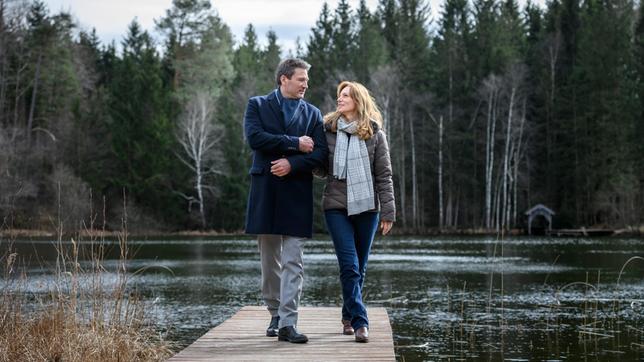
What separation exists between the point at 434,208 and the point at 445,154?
380cm

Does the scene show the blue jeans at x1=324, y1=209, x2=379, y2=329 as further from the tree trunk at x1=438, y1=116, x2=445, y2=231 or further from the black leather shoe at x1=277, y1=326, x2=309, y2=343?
the tree trunk at x1=438, y1=116, x2=445, y2=231

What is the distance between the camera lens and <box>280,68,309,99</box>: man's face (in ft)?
22.0

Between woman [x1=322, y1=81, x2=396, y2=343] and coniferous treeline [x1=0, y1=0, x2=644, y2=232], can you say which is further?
coniferous treeline [x1=0, y1=0, x2=644, y2=232]

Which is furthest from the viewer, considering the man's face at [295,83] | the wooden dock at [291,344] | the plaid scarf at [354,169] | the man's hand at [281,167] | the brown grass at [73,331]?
the brown grass at [73,331]

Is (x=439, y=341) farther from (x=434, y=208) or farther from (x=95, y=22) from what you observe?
(x=95, y=22)

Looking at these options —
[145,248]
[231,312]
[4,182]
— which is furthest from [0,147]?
[231,312]

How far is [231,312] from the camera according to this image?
1394 centimetres

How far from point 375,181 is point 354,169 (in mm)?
281

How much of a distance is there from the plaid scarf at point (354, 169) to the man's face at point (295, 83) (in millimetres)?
408

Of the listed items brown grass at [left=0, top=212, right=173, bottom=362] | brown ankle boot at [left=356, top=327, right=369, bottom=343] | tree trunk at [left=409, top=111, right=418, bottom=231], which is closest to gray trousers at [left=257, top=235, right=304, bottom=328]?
brown ankle boot at [left=356, top=327, right=369, bottom=343]

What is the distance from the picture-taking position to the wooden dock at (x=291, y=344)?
599 cm

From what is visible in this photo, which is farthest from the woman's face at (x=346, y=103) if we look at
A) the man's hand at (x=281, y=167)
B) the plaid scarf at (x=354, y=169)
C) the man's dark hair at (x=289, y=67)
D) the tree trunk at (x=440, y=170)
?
the tree trunk at (x=440, y=170)

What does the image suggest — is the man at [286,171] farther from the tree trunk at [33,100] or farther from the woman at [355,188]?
the tree trunk at [33,100]

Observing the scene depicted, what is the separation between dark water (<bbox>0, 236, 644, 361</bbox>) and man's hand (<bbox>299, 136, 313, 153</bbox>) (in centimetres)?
294
